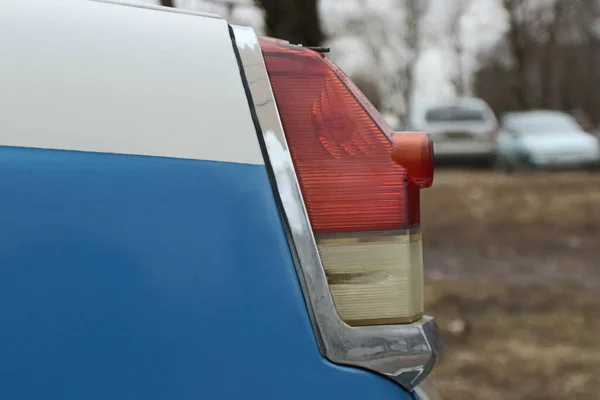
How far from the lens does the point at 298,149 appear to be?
4.67ft

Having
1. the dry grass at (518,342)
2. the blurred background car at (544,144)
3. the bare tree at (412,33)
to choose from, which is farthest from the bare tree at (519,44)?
the dry grass at (518,342)

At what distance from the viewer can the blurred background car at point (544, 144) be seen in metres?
13.9

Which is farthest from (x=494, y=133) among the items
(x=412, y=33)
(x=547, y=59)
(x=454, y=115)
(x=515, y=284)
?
(x=547, y=59)

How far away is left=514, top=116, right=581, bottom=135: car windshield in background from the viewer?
15323 mm

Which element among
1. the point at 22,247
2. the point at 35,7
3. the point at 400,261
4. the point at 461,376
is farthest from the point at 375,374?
the point at 461,376

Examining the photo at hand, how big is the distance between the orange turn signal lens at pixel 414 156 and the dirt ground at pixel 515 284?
2669 millimetres

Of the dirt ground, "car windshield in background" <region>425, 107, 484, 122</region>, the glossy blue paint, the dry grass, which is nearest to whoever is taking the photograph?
the glossy blue paint

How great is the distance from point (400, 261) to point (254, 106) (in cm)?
44

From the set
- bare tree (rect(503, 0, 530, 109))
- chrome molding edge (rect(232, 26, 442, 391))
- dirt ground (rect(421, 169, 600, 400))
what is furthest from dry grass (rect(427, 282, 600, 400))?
bare tree (rect(503, 0, 530, 109))

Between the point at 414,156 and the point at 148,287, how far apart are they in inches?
24.7

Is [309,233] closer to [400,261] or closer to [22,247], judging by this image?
[400,261]

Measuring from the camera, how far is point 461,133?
50.6 ft

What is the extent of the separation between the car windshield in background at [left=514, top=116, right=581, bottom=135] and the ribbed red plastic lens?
1461cm

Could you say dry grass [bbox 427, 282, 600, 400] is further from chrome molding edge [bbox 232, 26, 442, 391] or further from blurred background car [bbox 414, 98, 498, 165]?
blurred background car [bbox 414, 98, 498, 165]
